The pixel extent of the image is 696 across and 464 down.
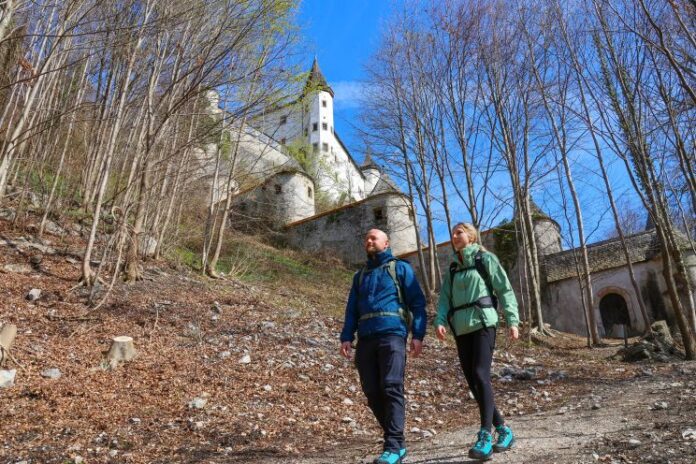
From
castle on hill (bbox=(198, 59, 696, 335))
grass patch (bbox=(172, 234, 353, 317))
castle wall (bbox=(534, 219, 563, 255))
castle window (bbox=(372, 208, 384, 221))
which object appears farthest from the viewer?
castle window (bbox=(372, 208, 384, 221))

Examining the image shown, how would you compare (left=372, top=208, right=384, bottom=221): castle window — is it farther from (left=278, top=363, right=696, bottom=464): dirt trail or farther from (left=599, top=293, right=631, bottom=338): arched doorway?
(left=278, top=363, right=696, bottom=464): dirt trail

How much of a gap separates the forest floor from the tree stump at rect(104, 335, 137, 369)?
0.42 ft

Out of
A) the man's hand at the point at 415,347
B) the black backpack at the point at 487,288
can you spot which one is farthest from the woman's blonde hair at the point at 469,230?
the man's hand at the point at 415,347

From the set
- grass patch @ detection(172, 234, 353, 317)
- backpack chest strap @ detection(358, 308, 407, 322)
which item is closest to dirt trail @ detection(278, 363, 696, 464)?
backpack chest strap @ detection(358, 308, 407, 322)

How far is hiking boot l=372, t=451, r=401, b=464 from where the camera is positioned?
2.91m

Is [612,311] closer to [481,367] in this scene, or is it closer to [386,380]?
[481,367]

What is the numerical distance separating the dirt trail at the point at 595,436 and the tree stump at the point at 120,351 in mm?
3174

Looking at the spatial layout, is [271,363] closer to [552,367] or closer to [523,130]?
[552,367]

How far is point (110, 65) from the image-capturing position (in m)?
10.5

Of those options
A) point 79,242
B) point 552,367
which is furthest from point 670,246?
point 79,242

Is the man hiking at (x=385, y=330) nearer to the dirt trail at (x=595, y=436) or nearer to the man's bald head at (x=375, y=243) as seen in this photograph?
the man's bald head at (x=375, y=243)

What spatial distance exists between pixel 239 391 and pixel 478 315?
3.18 meters

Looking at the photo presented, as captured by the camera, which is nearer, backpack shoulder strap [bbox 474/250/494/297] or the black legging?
the black legging

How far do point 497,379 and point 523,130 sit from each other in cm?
862
